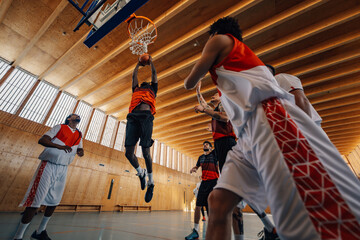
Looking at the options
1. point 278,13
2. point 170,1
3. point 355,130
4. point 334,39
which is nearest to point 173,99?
point 170,1

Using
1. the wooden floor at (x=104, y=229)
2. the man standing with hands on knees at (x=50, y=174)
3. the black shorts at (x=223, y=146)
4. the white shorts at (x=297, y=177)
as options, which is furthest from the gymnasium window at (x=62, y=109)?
the white shorts at (x=297, y=177)

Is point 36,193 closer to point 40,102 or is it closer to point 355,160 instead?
point 40,102

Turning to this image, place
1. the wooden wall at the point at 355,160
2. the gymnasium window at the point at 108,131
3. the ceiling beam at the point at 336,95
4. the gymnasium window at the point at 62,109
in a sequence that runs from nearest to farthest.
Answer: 1. the ceiling beam at the point at 336,95
2. the gymnasium window at the point at 62,109
3. the gymnasium window at the point at 108,131
4. the wooden wall at the point at 355,160

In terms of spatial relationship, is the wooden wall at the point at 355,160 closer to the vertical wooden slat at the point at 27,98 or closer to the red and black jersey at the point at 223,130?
the red and black jersey at the point at 223,130

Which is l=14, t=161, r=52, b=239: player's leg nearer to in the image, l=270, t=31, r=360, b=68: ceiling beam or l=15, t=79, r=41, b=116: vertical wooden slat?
l=15, t=79, r=41, b=116: vertical wooden slat

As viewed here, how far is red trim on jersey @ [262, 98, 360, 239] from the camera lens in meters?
0.62

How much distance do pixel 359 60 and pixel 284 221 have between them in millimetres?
10157

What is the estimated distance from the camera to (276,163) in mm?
820

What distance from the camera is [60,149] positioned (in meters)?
3.02

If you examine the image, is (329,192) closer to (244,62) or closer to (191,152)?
(244,62)

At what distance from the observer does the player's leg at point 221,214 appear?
3.24 feet

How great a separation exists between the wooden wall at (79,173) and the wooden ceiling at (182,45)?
2.87 metres

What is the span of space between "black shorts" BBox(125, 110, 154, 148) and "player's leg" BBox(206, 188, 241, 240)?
1.93 metres

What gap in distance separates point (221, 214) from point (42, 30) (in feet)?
28.2
